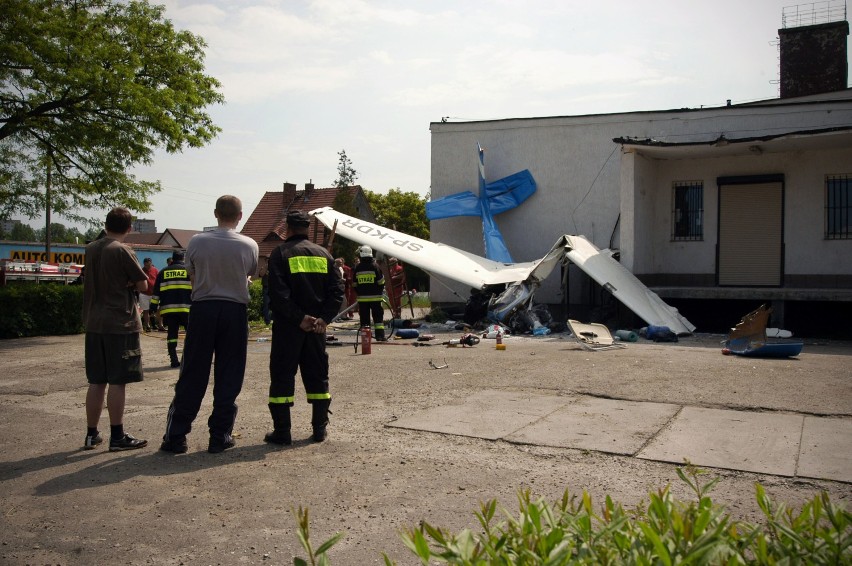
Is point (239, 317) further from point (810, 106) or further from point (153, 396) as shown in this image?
point (810, 106)

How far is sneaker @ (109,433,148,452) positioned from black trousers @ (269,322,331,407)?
1065 mm

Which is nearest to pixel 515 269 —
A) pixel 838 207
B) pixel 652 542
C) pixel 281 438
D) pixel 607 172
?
pixel 607 172

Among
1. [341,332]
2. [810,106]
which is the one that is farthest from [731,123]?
[341,332]

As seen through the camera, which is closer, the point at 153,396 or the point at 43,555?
the point at 43,555

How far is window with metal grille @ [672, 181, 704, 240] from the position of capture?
18.1 metres

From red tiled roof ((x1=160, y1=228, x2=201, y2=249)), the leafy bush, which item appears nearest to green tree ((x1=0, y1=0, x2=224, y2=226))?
the leafy bush

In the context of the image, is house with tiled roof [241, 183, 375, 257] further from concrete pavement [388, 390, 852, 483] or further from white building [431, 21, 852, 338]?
concrete pavement [388, 390, 852, 483]

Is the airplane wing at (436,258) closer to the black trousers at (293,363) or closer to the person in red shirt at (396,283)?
the person in red shirt at (396,283)

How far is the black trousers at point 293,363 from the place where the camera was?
18.4ft

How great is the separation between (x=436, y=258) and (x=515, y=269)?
81.6 inches

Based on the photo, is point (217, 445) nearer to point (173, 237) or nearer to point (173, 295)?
point (173, 295)

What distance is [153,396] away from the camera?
795 cm

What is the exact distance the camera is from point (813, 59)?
24203 millimetres

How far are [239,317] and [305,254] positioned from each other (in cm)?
74
